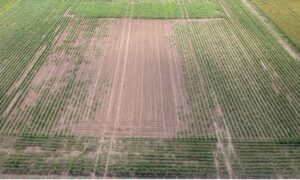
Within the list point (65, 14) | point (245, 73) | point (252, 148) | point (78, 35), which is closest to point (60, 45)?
point (78, 35)

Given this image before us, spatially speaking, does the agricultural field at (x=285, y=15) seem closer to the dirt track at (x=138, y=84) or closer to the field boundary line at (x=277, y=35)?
the field boundary line at (x=277, y=35)

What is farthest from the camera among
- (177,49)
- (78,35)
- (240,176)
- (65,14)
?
(65,14)

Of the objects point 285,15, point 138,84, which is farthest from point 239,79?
point 285,15

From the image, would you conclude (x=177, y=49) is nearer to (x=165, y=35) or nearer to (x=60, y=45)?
(x=165, y=35)

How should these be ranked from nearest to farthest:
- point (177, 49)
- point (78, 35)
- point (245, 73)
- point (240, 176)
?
point (240, 176)
point (245, 73)
point (177, 49)
point (78, 35)

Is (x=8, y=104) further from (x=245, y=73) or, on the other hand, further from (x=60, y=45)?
(x=245, y=73)

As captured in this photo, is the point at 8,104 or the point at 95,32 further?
the point at 95,32

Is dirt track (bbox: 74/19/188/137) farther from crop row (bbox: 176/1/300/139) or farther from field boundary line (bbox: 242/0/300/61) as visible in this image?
field boundary line (bbox: 242/0/300/61)
